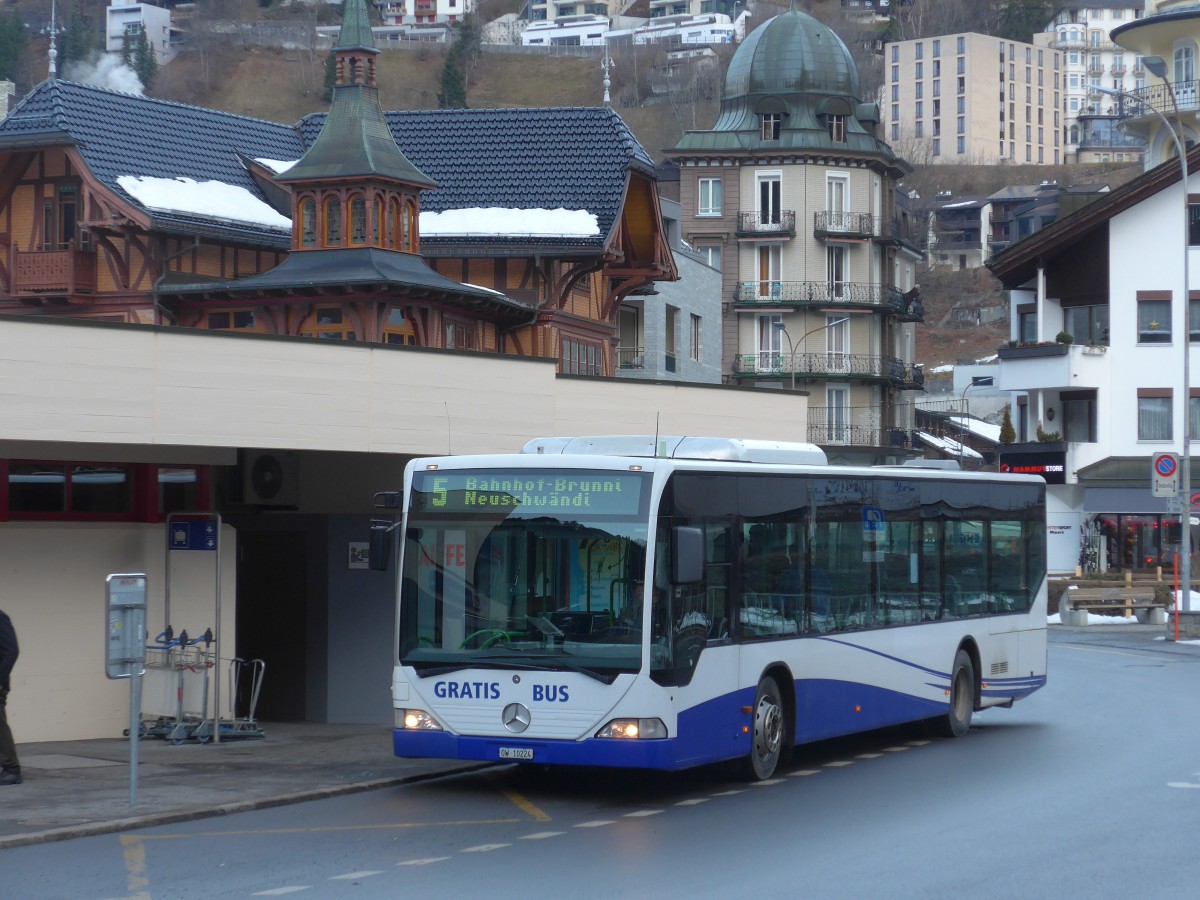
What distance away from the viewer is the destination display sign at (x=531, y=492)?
13.9 m

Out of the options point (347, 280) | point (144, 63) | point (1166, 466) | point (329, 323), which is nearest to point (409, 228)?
point (329, 323)

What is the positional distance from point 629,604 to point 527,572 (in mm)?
876

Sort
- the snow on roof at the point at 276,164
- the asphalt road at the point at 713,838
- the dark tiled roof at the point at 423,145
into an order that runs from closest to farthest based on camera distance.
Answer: the asphalt road at the point at 713,838, the dark tiled roof at the point at 423,145, the snow on roof at the point at 276,164

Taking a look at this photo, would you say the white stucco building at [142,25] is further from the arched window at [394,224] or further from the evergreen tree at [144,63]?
the arched window at [394,224]

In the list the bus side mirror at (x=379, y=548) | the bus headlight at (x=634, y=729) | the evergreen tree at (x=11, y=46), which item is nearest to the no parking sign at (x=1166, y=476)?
the bus side mirror at (x=379, y=548)

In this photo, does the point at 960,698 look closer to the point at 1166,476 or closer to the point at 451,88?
the point at 1166,476

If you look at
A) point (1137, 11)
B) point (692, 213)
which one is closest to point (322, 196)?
point (692, 213)

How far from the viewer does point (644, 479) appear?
45.5ft

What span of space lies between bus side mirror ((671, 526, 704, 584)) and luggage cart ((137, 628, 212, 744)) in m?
6.64

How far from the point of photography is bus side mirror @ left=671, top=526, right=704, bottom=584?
13.4 meters

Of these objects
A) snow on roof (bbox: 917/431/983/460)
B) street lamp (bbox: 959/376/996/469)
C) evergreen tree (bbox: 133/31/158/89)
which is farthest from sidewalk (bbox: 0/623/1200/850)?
evergreen tree (bbox: 133/31/158/89)

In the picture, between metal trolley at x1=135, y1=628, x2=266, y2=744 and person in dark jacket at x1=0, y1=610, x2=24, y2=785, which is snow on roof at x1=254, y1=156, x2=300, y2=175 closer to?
metal trolley at x1=135, y1=628, x2=266, y2=744

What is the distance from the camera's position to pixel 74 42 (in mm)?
157125

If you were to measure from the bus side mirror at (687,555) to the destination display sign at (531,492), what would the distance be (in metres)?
0.50
